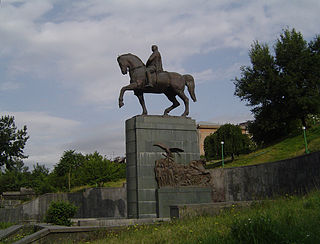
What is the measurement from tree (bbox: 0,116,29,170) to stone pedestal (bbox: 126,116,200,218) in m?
31.4

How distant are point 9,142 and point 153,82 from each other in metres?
32.1

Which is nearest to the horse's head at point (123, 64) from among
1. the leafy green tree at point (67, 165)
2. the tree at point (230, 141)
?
the tree at point (230, 141)

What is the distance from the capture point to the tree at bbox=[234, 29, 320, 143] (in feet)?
121

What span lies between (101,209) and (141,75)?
41.0ft

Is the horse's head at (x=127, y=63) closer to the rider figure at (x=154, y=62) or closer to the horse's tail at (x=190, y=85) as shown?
the rider figure at (x=154, y=62)

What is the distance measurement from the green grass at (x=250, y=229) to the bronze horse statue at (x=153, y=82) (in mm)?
6894

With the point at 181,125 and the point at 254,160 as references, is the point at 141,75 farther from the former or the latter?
the point at 254,160

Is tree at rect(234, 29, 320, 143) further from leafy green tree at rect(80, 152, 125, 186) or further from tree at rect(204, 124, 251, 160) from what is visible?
leafy green tree at rect(80, 152, 125, 186)

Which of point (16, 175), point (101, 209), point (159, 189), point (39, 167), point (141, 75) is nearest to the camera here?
point (159, 189)

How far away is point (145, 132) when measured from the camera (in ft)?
49.4

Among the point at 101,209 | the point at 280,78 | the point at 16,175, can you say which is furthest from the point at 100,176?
the point at 280,78

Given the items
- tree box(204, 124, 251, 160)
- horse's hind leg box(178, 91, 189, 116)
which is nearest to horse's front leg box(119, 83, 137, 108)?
horse's hind leg box(178, 91, 189, 116)

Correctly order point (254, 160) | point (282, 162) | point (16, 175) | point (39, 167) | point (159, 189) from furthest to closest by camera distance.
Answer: point (39, 167) → point (16, 175) → point (254, 160) → point (282, 162) → point (159, 189)

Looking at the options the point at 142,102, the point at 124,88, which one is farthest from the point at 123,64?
the point at 142,102
